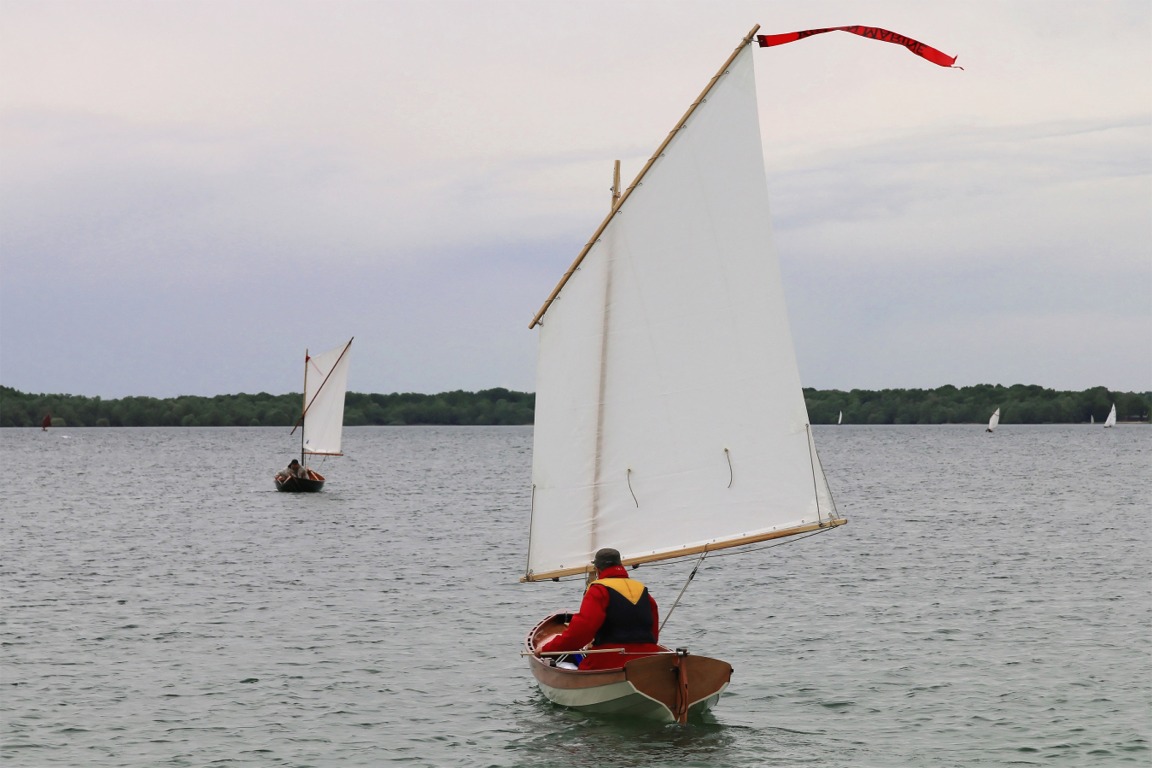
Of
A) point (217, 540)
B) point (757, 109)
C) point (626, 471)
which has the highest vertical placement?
point (757, 109)

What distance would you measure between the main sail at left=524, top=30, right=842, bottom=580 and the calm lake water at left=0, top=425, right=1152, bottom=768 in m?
3.23

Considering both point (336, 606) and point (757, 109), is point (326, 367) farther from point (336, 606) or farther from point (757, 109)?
point (757, 109)

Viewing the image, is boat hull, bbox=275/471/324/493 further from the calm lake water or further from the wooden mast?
the wooden mast

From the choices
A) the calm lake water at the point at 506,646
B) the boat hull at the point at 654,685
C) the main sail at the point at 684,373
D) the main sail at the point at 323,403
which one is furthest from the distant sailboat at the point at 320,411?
the boat hull at the point at 654,685

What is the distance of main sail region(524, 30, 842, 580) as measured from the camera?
19.8 m

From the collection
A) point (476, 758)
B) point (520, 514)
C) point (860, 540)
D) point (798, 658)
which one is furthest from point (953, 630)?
point (520, 514)

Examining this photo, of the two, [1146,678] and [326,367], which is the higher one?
[326,367]

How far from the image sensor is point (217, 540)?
51031 mm

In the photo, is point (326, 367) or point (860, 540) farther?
point (326, 367)

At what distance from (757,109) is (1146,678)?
40.6ft

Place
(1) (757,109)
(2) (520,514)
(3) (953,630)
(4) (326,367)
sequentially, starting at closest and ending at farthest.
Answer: (1) (757,109) → (3) (953,630) → (2) (520,514) → (4) (326,367)

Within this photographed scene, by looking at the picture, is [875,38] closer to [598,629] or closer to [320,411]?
[598,629]

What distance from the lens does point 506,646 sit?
26641 mm

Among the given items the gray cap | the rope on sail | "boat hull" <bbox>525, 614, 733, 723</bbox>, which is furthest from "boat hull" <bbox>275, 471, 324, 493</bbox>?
the gray cap
